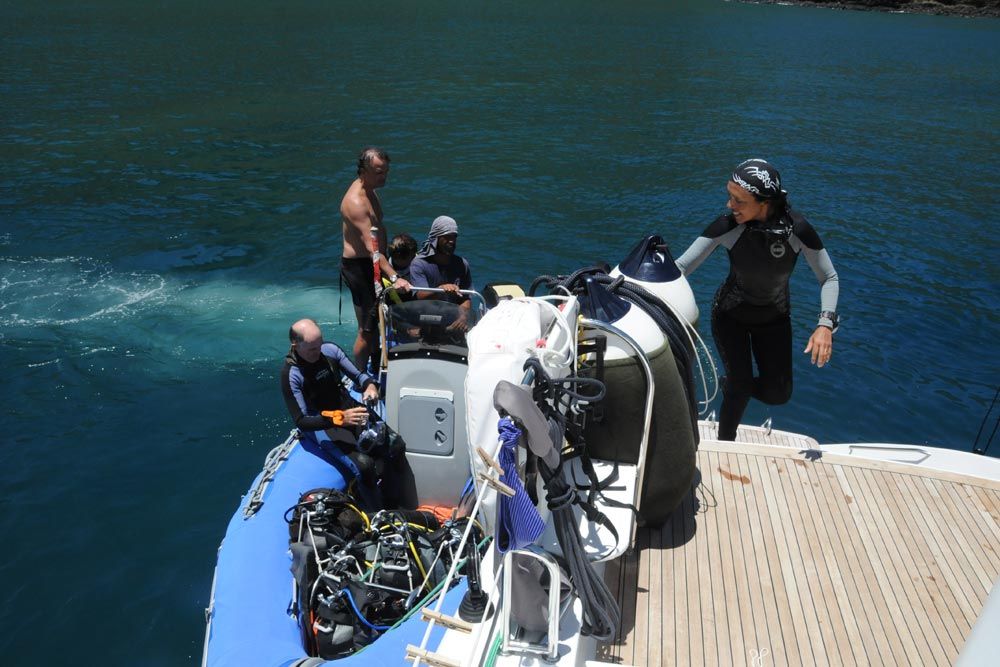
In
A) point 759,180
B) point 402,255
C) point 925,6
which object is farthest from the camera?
point 925,6

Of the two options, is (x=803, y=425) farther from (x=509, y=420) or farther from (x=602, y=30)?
(x=602, y=30)

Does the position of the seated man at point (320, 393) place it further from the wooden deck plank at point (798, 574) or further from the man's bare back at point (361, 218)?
the wooden deck plank at point (798, 574)

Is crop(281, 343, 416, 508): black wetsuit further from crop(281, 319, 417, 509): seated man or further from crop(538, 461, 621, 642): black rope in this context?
crop(538, 461, 621, 642): black rope

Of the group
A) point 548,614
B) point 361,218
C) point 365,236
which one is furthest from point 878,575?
point 361,218

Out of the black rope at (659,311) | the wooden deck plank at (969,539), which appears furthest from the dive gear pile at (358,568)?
the wooden deck plank at (969,539)

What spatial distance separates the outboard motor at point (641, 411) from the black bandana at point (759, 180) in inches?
33.2

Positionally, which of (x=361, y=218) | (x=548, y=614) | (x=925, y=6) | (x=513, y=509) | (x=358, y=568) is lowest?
(x=925, y=6)

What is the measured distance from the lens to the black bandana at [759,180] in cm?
395

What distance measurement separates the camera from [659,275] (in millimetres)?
4297

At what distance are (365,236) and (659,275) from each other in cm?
279

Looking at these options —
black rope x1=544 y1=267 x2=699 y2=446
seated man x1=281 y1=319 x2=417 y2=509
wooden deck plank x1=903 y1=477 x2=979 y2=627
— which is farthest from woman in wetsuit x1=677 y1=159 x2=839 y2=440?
seated man x1=281 y1=319 x2=417 y2=509

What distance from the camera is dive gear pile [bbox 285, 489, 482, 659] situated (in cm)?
377

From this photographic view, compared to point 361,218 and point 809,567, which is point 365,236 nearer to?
point 361,218

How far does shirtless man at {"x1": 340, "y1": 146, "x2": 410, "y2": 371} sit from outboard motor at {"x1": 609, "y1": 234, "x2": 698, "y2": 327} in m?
2.16
